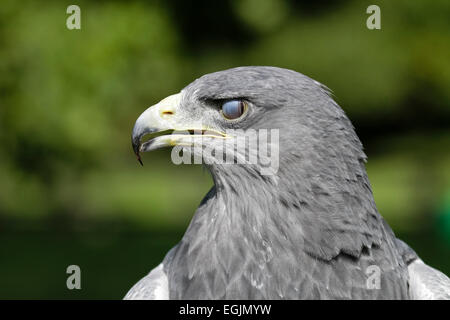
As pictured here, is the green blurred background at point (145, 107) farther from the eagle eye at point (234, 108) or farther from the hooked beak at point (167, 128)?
the eagle eye at point (234, 108)

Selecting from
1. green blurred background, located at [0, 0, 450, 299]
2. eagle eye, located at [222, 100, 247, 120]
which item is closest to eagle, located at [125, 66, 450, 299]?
eagle eye, located at [222, 100, 247, 120]

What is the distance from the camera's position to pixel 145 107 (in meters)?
16.5

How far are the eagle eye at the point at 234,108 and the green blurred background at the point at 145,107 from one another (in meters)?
6.34

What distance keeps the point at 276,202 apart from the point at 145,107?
13424 mm

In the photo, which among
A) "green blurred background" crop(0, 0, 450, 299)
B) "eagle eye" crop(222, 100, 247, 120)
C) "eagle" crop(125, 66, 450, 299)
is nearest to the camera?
"eagle" crop(125, 66, 450, 299)

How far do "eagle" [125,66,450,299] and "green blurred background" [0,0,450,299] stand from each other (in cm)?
628

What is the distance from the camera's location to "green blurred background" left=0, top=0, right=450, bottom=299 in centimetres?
978

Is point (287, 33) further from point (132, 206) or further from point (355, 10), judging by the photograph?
point (132, 206)

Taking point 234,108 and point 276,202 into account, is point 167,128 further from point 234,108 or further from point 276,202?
point 276,202

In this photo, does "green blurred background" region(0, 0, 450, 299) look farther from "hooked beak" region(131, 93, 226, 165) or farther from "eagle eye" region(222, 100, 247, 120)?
"eagle eye" region(222, 100, 247, 120)

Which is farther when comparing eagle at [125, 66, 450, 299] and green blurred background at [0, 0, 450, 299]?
green blurred background at [0, 0, 450, 299]

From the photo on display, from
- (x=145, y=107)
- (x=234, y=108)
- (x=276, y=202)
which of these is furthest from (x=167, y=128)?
(x=145, y=107)

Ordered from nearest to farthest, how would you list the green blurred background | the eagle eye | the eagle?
the eagle → the eagle eye → the green blurred background

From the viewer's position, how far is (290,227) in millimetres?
3367
